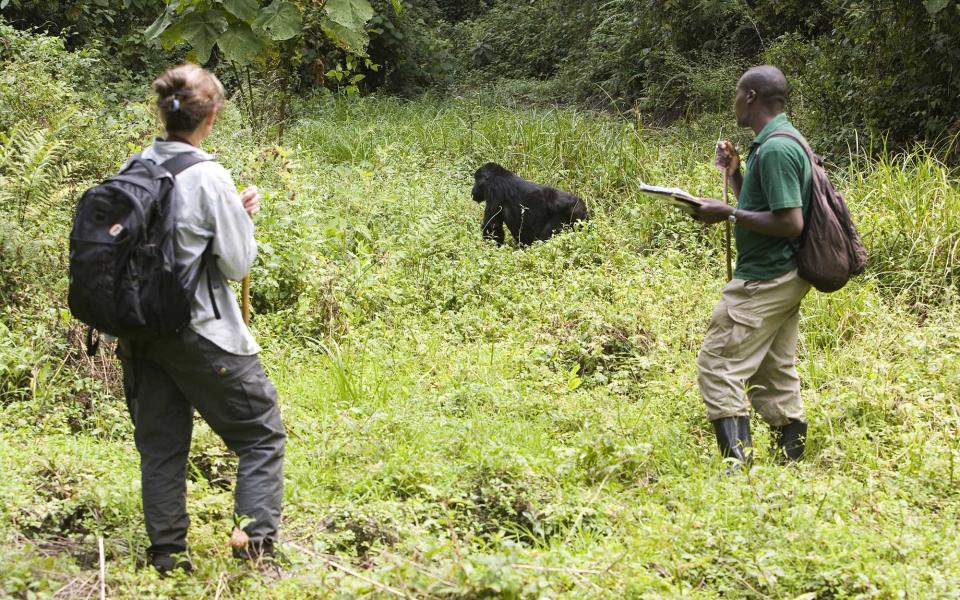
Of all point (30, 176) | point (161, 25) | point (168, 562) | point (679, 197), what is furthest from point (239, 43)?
point (168, 562)

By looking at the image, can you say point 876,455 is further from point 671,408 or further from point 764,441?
point 671,408

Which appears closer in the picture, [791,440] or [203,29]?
[791,440]

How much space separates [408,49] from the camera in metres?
16.8

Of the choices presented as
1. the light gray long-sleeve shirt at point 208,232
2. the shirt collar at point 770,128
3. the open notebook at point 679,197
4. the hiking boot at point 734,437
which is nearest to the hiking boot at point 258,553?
the light gray long-sleeve shirt at point 208,232

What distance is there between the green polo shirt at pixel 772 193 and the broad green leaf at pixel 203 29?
448cm

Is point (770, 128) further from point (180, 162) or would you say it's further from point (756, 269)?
point (180, 162)

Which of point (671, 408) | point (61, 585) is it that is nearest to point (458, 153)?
point (671, 408)

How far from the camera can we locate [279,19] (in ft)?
23.6

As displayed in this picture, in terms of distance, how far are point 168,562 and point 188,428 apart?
508 millimetres

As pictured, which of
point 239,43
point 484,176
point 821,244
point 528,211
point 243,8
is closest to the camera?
point 821,244

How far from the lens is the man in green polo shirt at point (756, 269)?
4215 mm

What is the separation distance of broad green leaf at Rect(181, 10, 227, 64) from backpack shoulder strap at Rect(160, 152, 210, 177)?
406cm

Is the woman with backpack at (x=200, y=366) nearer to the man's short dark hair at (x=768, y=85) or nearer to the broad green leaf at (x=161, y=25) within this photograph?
the man's short dark hair at (x=768, y=85)

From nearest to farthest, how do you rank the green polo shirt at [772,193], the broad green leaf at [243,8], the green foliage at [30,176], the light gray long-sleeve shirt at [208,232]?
the light gray long-sleeve shirt at [208,232] < the green polo shirt at [772,193] < the green foliage at [30,176] < the broad green leaf at [243,8]
